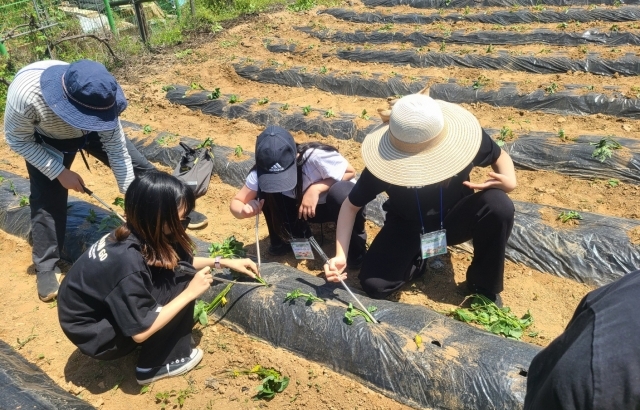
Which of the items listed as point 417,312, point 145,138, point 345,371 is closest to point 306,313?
point 345,371

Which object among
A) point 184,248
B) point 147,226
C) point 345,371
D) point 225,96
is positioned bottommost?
point 225,96

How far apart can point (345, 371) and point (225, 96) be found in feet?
19.9

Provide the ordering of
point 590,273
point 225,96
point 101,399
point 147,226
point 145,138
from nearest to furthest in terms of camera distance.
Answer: point 147,226
point 101,399
point 590,273
point 145,138
point 225,96

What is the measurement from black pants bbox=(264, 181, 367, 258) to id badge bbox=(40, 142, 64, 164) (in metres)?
1.44

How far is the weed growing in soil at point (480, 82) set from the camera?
695 cm

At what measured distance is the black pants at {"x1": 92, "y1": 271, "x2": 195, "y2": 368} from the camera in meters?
2.59

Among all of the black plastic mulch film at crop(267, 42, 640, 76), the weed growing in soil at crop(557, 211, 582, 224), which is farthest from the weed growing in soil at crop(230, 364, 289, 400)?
the black plastic mulch film at crop(267, 42, 640, 76)

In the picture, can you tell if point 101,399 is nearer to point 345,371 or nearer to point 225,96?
point 345,371

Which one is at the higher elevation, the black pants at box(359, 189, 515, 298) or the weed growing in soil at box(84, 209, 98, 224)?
the black pants at box(359, 189, 515, 298)

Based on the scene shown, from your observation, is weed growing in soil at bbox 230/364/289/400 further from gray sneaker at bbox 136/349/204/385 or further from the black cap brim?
the black cap brim

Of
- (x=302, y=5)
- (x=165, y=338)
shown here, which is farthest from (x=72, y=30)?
(x=165, y=338)

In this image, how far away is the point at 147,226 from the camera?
7.54 ft

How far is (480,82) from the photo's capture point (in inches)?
280

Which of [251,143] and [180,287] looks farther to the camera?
[251,143]
